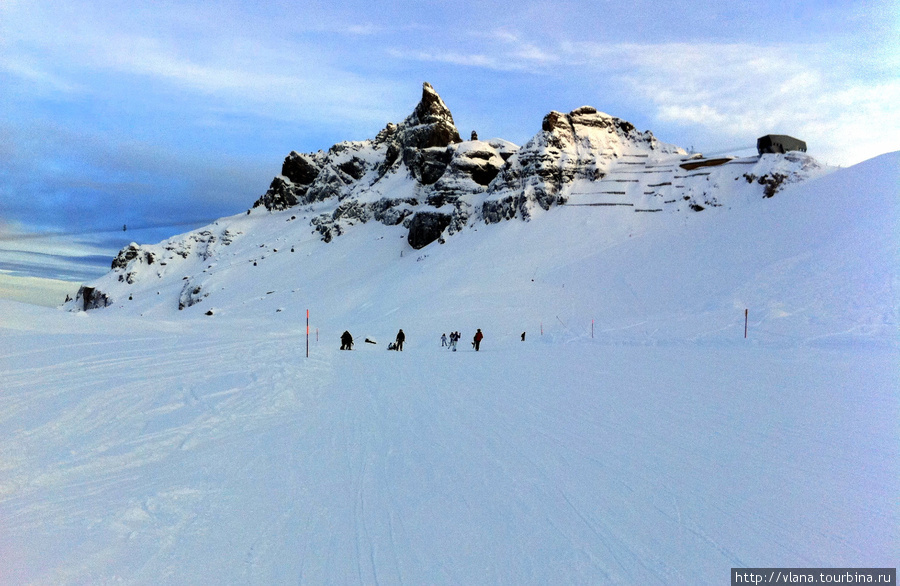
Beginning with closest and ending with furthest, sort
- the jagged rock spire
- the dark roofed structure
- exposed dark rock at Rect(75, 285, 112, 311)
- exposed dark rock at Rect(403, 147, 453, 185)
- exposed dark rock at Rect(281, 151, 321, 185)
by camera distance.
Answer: the dark roofed structure < exposed dark rock at Rect(75, 285, 112, 311) < exposed dark rock at Rect(403, 147, 453, 185) < the jagged rock spire < exposed dark rock at Rect(281, 151, 321, 185)

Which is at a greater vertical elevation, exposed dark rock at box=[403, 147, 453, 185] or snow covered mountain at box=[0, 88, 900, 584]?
exposed dark rock at box=[403, 147, 453, 185]

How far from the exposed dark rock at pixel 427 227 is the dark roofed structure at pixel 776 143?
→ 50398 mm

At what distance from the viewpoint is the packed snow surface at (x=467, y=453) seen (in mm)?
4543

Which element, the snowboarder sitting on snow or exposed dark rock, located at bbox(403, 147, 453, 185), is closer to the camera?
the snowboarder sitting on snow

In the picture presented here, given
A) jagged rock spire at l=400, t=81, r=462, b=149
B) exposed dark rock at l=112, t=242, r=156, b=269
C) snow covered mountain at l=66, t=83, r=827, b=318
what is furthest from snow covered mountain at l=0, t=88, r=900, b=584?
exposed dark rock at l=112, t=242, r=156, b=269

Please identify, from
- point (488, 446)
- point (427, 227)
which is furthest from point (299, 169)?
point (488, 446)

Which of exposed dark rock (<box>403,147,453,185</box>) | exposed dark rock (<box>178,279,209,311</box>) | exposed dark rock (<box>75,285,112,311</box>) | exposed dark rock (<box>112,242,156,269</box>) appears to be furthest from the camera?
exposed dark rock (<box>112,242,156,269</box>)

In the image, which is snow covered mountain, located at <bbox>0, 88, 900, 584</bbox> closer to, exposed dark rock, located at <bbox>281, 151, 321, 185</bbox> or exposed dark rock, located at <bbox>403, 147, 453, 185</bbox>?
exposed dark rock, located at <bbox>403, 147, 453, 185</bbox>

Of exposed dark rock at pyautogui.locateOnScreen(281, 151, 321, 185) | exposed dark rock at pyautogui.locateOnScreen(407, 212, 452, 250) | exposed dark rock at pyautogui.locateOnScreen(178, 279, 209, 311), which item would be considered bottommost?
exposed dark rock at pyautogui.locateOnScreen(178, 279, 209, 311)

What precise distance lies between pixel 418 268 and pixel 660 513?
200 ft

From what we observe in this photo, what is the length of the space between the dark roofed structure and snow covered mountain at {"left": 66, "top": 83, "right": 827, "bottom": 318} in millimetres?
2359

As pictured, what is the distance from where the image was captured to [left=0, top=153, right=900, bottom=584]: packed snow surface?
4.54m

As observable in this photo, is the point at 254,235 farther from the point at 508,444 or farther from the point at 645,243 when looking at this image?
the point at 508,444

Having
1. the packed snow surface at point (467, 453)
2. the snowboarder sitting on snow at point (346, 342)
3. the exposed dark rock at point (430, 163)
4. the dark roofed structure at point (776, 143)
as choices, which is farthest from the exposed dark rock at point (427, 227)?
the packed snow surface at point (467, 453)
